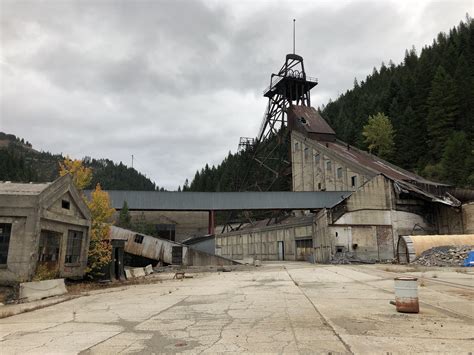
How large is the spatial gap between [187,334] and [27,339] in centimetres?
277

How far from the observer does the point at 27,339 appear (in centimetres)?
656

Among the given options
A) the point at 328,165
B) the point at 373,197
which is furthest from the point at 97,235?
the point at 328,165

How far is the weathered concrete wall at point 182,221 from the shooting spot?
159ft

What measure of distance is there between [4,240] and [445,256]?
25179 mm

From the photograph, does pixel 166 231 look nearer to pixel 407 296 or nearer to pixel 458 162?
pixel 458 162

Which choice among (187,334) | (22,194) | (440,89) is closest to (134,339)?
(187,334)

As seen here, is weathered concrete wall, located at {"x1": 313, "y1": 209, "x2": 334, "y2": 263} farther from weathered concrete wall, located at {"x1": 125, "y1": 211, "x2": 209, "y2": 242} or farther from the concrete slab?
the concrete slab

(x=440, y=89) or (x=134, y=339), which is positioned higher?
(x=440, y=89)

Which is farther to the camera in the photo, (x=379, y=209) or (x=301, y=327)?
(x=379, y=209)

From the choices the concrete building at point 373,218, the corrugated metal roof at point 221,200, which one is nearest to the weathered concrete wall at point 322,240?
the concrete building at point 373,218

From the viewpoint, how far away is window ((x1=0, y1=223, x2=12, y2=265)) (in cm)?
Result: 1449

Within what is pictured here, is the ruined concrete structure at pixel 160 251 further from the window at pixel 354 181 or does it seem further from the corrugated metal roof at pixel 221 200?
the window at pixel 354 181

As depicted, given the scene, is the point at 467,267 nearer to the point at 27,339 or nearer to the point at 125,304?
the point at 125,304

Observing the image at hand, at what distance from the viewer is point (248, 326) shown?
7105 millimetres
